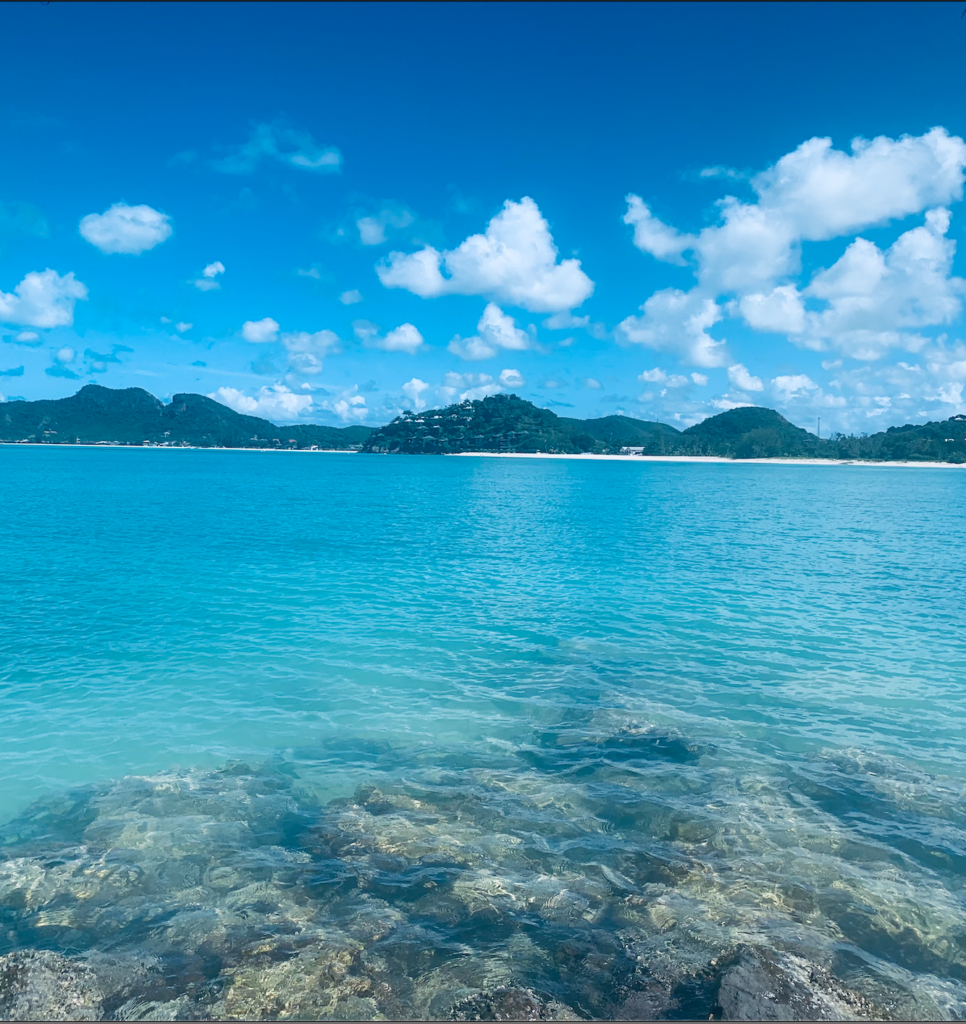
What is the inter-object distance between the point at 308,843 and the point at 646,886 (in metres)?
6.35

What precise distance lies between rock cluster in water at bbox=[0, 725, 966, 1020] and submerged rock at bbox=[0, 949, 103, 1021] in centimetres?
3

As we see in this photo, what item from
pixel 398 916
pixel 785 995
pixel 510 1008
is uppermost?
pixel 785 995

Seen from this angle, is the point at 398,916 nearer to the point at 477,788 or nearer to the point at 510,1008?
the point at 510,1008

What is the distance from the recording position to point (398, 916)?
34.6 ft

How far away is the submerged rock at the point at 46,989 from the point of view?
846 cm

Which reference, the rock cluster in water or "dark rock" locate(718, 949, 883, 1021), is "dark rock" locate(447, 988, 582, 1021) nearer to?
the rock cluster in water

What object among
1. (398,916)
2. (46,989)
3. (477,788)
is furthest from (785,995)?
(46,989)

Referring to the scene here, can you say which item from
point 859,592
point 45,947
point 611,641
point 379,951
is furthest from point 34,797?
point 859,592

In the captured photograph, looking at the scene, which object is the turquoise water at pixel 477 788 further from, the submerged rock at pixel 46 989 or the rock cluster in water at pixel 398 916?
the submerged rock at pixel 46 989

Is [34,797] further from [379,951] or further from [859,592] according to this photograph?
[859,592]

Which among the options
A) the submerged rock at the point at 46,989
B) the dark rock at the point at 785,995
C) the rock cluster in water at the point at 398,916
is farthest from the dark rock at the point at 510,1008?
the submerged rock at the point at 46,989

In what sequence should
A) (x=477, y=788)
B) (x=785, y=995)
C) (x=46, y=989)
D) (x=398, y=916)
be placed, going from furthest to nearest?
(x=477, y=788) < (x=398, y=916) < (x=46, y=989) < (x=785, y=995)

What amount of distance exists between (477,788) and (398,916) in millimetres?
4510

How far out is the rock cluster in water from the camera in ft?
28.9
